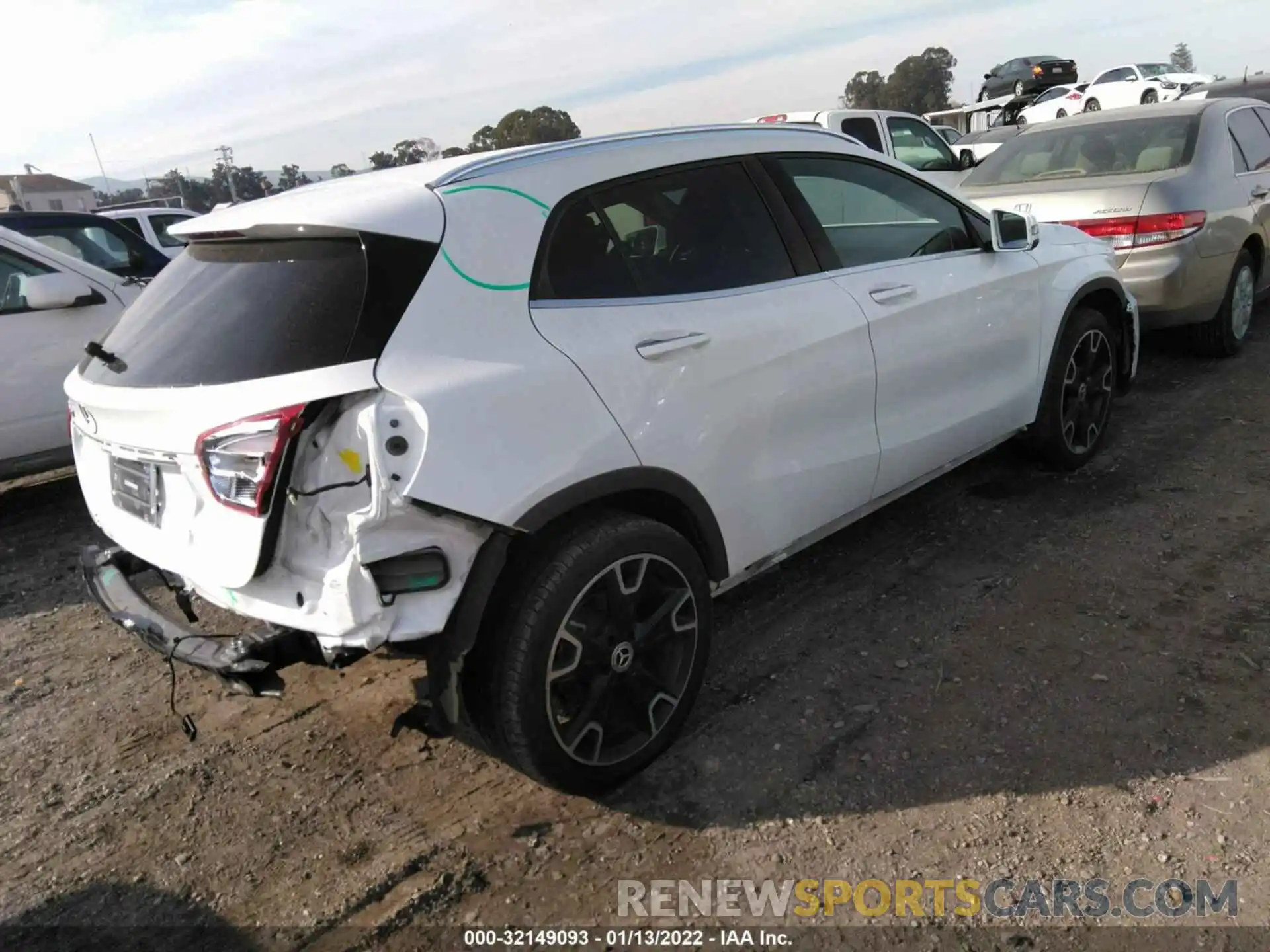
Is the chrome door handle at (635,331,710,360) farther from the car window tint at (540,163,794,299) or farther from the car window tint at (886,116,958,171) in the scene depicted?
the car window tint at (886,116,958,171)

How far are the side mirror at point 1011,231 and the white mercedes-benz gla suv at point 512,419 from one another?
0.85 metres

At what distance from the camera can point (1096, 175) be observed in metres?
6.53

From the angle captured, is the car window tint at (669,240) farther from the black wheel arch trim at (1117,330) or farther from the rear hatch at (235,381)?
the black wheel arch trim at (1117,330)

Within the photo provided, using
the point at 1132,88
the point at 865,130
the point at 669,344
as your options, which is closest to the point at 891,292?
the point at 669,344

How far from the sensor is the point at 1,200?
129ft

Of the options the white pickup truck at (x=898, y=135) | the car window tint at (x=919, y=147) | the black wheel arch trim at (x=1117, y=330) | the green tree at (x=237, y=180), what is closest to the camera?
the black wheel arch trim at (x=1117, y=330)

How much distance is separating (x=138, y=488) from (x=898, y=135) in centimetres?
1012

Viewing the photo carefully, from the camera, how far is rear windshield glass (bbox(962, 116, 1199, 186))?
6.45m

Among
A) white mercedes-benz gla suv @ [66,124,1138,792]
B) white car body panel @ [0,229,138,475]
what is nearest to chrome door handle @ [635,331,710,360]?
white mercedes-benz gla suv @ [66,124,1138,792]

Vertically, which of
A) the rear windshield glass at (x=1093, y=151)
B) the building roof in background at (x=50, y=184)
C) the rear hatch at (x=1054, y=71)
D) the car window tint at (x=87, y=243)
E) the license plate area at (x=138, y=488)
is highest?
the building roof in background at (x=50, y=184)

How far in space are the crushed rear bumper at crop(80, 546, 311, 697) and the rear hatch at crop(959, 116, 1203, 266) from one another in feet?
15.0

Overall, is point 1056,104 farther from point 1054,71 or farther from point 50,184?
point 50,184

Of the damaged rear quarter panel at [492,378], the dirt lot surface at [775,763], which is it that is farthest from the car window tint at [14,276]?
the damaged rear quarter panel at [492,378]

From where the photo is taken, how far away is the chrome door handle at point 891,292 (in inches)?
139
